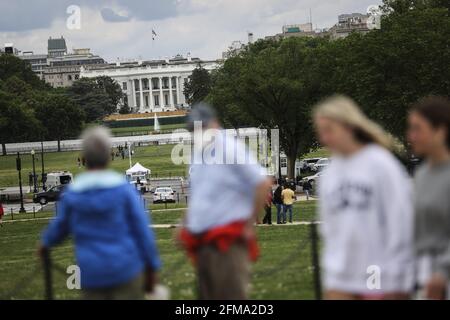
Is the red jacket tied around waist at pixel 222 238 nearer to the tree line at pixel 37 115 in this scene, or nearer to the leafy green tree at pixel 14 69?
the tree line at pixel 37 115

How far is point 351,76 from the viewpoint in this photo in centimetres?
4972

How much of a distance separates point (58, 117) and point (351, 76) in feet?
213

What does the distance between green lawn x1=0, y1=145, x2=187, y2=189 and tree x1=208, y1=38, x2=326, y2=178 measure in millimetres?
15230

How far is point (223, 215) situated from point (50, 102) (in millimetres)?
103775

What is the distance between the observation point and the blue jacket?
248 inches

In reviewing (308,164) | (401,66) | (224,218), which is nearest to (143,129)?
(308,164)

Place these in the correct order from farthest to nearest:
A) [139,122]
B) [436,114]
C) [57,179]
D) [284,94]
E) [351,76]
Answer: [139,122] < [57,179] < [284,94] < [351,76] < [436,114]

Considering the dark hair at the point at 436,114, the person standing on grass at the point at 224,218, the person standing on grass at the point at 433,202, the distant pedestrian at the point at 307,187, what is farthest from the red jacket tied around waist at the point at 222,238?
the distant pedestrian at the point at 307,187

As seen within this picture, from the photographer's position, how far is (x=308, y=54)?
59.4m

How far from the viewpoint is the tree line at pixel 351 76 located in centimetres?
4547

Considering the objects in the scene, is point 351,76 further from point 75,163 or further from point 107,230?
point 75,163

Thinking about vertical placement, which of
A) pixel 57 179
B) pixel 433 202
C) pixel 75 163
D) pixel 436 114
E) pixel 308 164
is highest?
pixel 436 114

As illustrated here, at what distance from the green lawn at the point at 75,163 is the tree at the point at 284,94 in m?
15.2

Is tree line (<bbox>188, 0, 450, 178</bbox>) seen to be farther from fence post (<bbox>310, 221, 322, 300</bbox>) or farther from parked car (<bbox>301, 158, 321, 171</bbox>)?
fence post (<bbox>310, 221, 322, 300</bbox>)
